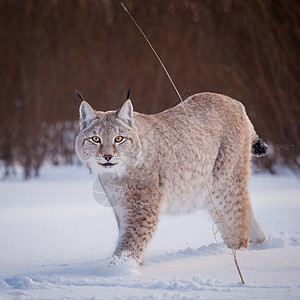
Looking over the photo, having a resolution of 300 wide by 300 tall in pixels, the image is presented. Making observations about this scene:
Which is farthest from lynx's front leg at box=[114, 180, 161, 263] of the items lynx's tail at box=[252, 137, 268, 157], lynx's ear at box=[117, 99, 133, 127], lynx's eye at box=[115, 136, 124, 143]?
lynx's tail at box=[252, 137, 268, 157]

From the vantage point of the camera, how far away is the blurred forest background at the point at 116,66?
8211 mm

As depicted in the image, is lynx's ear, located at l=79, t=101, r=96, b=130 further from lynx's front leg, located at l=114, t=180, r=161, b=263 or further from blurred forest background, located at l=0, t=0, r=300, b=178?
blurred forest background, located at l=0, t=0, r=300, b=178

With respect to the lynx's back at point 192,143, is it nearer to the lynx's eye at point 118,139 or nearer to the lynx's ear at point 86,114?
the lynx's eye at point 118,139

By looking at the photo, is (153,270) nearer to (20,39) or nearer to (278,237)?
(278,237)

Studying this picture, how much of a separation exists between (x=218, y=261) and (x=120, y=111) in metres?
1.22

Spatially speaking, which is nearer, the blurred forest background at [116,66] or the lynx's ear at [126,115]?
the lynx's ear at [126,115]

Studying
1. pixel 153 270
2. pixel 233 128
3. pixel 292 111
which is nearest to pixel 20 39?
pixel 292 111

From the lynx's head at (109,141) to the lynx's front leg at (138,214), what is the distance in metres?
0.18

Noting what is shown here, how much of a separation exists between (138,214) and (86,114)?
0.80m

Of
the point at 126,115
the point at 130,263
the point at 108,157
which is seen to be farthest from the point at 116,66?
the point at 130,263

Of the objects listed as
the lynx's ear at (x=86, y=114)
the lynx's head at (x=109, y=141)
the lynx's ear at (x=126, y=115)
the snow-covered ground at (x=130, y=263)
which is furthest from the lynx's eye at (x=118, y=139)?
the snow-covered ground at (x=130, y=263)

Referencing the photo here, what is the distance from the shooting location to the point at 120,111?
131 inches

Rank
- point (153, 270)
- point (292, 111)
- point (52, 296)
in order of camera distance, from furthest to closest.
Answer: point (292, 111)
point (153, 270)
point (52, 296)

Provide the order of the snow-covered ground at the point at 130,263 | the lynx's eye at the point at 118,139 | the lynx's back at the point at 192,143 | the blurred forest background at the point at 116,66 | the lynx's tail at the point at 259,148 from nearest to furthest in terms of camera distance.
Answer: the snow-covered ground at the point at 130,263 < the lynx's eye at the point at 118,139 < the lynx's back at the point at 192,143 < the lynx's tail at the point at 259,148 < the blurred forest background at the point at 116,66
